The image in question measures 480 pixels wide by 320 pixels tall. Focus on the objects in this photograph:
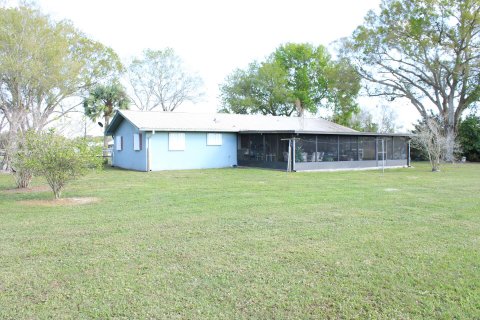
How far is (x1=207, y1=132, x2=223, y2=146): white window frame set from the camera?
2028 cm

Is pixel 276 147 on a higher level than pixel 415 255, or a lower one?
higher

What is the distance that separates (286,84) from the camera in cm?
4175

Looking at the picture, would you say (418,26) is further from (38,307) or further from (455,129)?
(38,307)

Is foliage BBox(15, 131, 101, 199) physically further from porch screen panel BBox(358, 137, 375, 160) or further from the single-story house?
porch screen panel BBox(358, 137, 375, 160)

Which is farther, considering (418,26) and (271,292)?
(418,26)

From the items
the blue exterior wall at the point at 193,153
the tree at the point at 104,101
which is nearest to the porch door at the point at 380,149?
the blue exterior wall at the point at 193,153

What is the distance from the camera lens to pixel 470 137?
28.3m

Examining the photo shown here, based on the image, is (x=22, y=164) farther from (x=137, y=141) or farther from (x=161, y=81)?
(x=161, y=81)

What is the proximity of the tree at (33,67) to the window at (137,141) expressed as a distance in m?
4.67

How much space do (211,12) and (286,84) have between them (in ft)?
90.9

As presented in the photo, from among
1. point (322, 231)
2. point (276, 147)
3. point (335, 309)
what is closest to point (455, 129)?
point (276, 147)

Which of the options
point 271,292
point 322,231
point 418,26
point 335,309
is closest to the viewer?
point 335,309

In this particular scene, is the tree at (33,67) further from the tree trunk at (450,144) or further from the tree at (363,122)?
the tree at (363,122)

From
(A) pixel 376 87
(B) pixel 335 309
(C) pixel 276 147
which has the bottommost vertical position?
(B) pixel 335 309
